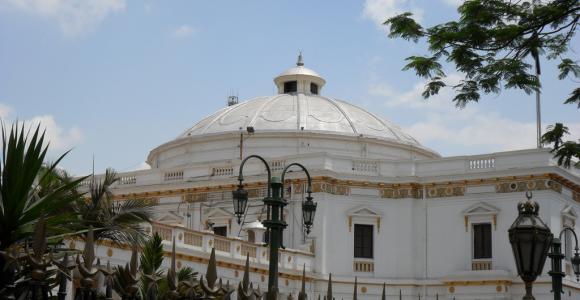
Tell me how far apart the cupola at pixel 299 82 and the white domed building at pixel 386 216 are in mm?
7819

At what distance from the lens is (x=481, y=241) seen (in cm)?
3894

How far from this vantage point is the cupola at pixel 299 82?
5166 centimetres

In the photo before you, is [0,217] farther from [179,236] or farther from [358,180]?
[358,180]

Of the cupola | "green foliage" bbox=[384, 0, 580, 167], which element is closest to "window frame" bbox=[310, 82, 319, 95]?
the cupola

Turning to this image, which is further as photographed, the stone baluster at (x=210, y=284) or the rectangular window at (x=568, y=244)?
the rectangular window at (x=568, y=244)

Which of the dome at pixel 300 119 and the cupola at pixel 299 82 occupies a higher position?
the cupola at pixel 299 82

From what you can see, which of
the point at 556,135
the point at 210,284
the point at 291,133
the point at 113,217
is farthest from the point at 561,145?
the point at 291,133

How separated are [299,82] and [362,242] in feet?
45.2

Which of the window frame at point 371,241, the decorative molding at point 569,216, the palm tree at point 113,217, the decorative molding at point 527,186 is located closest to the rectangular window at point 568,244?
the decorative molding at point 569,216

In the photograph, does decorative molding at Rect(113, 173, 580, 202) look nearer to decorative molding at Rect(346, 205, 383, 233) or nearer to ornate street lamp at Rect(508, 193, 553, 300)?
decorative molding at Rect(346, 205, 383, 233)

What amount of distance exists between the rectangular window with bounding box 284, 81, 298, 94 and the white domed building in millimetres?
7796

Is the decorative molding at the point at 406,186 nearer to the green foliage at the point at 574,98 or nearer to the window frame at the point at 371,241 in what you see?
the window frame at the point at 371,241

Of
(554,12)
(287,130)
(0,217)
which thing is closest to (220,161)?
(287,130)

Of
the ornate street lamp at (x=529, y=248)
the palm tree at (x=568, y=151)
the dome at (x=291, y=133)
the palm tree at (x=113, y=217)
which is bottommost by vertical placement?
the ornate street lamp at (x=529, y=248)
